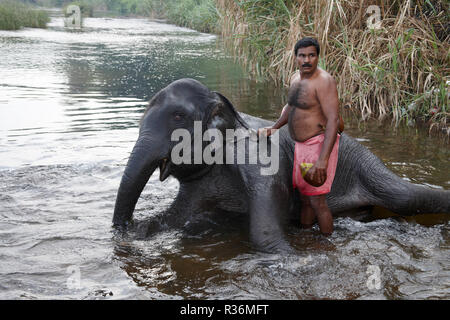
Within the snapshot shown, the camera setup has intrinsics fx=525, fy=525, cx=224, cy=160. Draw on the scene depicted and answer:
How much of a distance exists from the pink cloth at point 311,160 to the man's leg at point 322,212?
0.05 meters

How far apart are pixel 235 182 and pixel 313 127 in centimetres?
66

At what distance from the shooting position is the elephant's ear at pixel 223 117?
3.47 metres

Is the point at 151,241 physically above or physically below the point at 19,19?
below

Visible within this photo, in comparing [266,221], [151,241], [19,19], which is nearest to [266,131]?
[266,221]

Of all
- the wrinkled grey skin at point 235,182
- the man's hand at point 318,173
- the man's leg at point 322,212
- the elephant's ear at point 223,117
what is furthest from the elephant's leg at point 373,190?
the elephant's ear at point 223,117

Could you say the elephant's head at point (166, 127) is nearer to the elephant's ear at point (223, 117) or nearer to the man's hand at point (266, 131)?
the elephant's ear at point (223, 117)

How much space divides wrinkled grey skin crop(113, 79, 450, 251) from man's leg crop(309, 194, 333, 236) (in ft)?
0.63

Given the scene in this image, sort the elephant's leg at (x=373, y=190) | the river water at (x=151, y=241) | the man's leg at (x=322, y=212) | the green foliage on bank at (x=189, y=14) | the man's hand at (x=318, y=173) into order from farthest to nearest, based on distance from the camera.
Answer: the green foliage on bank at (x=189, y=14), the elephant's leg at (x=373, y=190), the man's leg at (x=322, y=212), the man's hand at (x=318, y=173), the river water at (x=151, y=241)

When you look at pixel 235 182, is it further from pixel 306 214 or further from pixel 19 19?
pixel 19 19

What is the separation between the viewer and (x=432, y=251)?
3.46 metres

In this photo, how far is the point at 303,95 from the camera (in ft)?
11.3

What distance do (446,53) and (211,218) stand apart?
4371mm

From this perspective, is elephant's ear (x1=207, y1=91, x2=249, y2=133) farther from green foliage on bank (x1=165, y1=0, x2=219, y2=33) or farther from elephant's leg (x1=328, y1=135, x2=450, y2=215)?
green foliage on bank (x1=165, y1=0, x2=219, y2=33)
